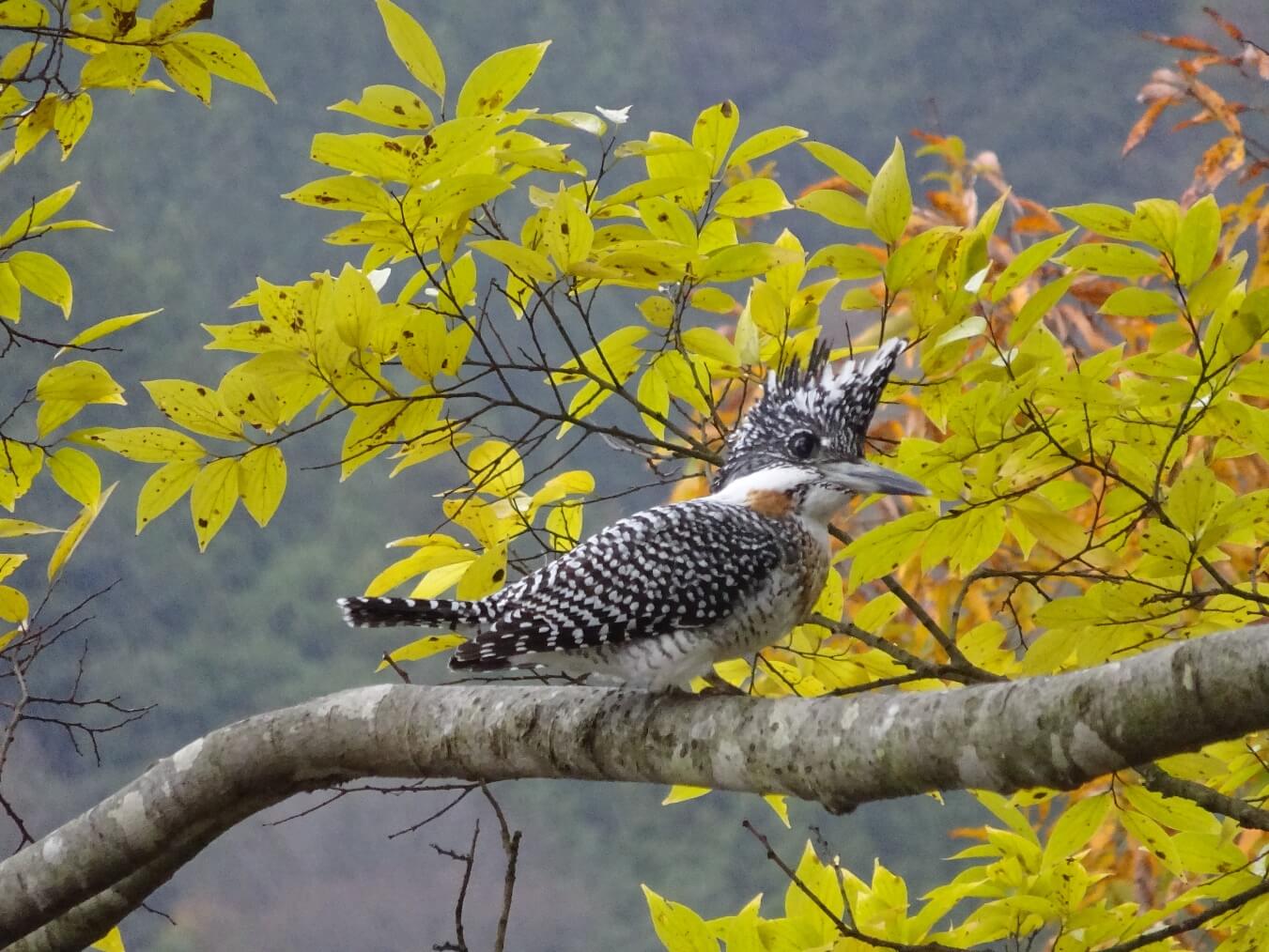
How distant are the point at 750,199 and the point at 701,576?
0.34 m

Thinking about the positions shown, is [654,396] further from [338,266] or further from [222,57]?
[338,266]

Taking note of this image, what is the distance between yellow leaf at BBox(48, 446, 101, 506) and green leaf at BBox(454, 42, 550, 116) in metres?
0.47

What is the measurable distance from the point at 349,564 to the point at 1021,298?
3.87 ft

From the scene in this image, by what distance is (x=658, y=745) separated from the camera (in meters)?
1.00

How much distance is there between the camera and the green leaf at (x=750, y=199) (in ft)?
3.77

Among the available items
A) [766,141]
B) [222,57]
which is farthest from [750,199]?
[222,57]

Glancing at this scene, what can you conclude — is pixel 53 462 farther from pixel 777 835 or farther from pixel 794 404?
pixel 777 835

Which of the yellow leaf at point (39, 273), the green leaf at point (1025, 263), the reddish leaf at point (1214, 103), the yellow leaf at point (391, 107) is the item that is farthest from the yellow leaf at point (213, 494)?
the reddish leaf at point (1214, 103)

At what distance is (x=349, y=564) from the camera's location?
2.22 meters

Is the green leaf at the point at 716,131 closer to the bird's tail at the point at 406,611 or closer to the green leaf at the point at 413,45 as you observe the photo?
the green leaf at the point at 413,45

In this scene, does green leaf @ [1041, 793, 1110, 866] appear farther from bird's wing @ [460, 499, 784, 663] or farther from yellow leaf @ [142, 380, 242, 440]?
yellow leaf @ [142, 380, 242, 440]

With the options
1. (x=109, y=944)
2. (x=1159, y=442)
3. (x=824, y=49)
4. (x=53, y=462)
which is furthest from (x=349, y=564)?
(x=1159, y=442)

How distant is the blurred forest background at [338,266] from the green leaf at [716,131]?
4.13 ft

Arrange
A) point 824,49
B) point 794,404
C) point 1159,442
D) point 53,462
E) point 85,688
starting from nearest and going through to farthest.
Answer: point 1159,442 → point 53,462 → point 794,404 → point 85,688 → point 824,49
